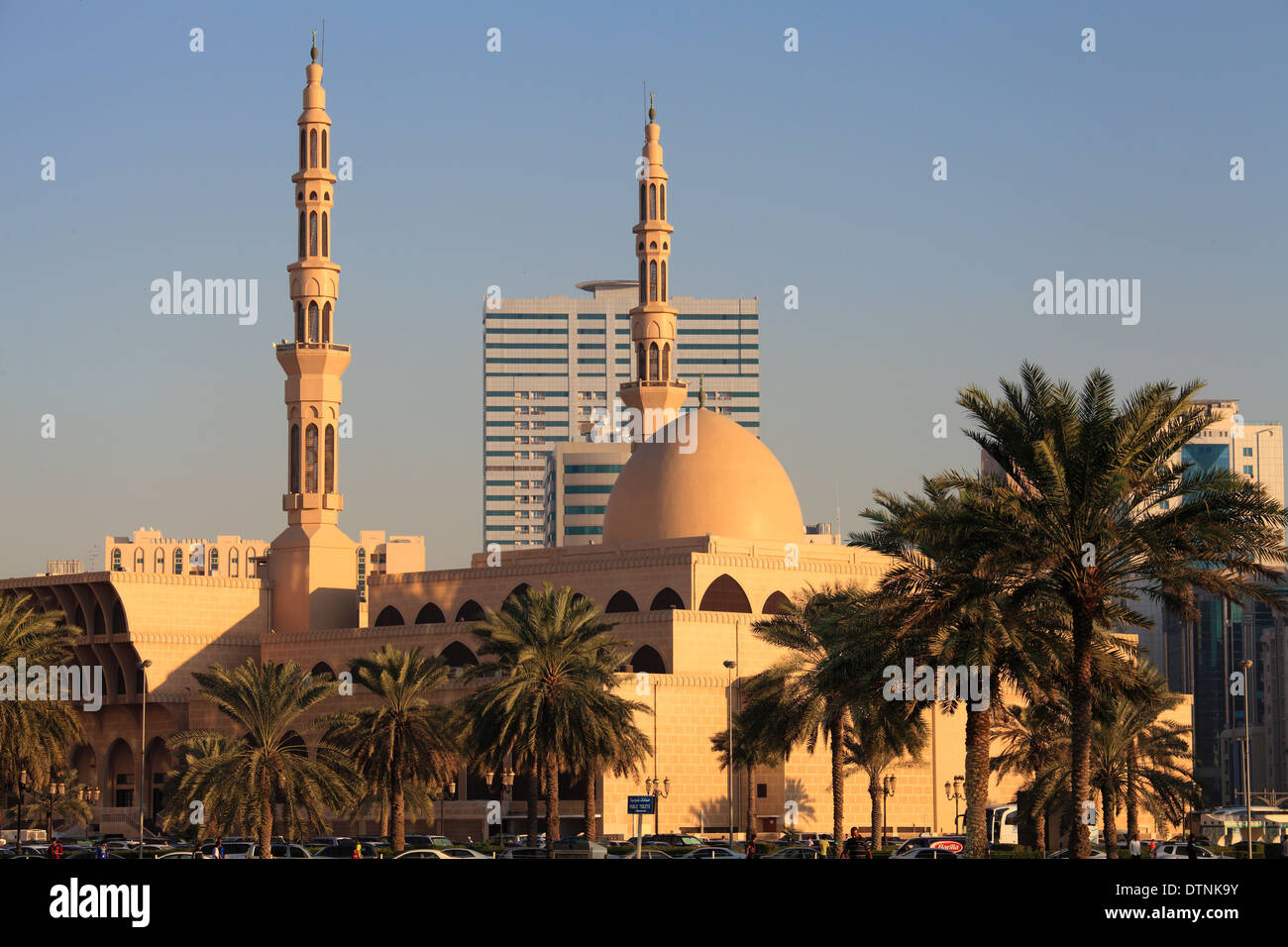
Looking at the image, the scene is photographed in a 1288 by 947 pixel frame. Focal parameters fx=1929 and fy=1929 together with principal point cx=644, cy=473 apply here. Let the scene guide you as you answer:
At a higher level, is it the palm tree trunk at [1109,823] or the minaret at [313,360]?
the minaret at [313,360]

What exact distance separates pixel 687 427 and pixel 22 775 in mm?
28094

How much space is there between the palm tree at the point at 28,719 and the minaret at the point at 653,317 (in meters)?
26.8

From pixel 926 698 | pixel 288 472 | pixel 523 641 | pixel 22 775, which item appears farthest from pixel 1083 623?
pixel 288 472

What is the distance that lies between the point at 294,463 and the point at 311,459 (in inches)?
26.8

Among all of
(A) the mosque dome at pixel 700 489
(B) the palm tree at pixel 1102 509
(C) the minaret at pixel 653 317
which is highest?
(C) the minaret at pixel 653 317

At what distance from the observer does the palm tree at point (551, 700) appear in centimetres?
4475

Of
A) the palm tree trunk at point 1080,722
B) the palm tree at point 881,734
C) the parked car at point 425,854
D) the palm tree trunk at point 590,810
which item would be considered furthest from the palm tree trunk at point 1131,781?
the parked car at point 425,854

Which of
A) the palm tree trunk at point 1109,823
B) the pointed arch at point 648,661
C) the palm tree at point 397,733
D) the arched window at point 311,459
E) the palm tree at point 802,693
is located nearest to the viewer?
the palm tree trunk at point 1109,823

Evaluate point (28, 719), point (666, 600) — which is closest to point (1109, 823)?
point (666, 600)

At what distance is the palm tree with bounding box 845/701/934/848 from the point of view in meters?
36.7

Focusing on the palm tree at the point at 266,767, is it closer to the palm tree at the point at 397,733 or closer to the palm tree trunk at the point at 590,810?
the palm tree at the point at 397,733

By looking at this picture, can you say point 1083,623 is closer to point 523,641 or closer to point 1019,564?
point 1019,564

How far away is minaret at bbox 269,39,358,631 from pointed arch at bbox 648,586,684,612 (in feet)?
40.2

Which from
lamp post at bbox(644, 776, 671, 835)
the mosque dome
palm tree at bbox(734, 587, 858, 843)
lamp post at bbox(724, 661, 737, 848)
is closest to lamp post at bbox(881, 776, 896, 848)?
palm tree at bbox(734, 587, 858, 843)
